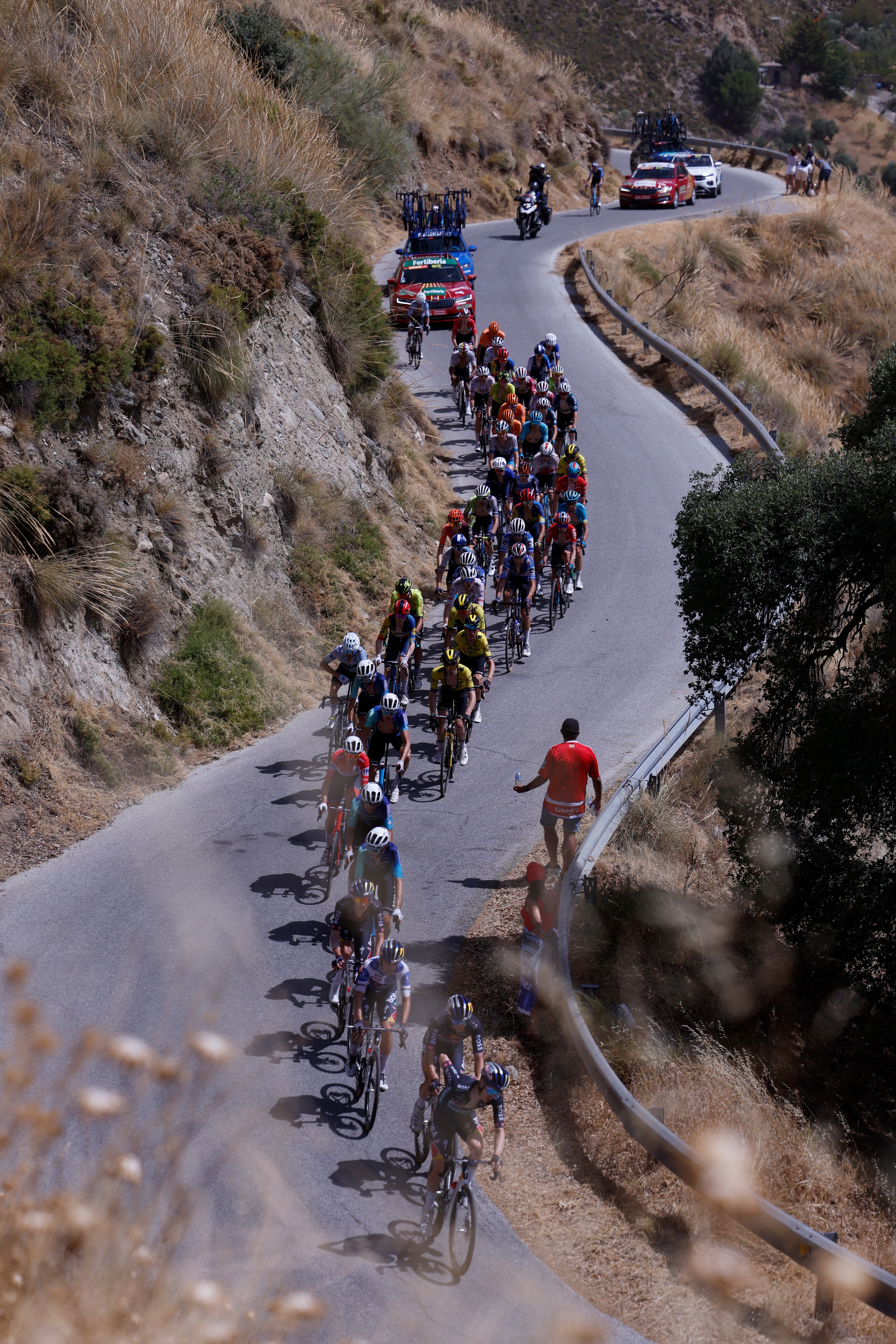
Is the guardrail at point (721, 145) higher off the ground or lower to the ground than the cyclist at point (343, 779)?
higher

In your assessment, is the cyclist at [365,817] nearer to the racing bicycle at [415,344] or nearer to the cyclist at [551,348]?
the cyclist at [551,348]

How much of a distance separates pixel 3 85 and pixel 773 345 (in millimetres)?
24562

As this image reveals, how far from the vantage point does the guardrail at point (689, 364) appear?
76.0ft

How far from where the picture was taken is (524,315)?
31844mm

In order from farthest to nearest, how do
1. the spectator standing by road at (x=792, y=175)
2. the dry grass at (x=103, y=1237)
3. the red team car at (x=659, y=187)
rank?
the spectator standing by road at (x=792, y=175) → the red team car at (x=659, y=187) → the dry grass at (x=103, y=1237)

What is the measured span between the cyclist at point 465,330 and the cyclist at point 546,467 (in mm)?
6119

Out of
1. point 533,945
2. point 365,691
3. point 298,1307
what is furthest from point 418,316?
point 298,1307

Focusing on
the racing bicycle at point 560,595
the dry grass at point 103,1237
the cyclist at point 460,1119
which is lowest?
the racing bicycle at point 560,595

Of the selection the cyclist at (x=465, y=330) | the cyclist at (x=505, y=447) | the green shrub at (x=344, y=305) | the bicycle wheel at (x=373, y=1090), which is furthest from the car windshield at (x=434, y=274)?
the bicycle wheel at (x=373, y=1090)

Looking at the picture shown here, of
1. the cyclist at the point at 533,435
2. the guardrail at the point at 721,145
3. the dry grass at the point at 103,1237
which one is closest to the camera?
the dry grass at the point at 103,1237

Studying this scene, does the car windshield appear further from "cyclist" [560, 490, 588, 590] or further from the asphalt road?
"cyclist" [560, 490, 588, 590]

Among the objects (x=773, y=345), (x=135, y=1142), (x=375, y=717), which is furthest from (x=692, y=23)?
(x=135, y=1142)

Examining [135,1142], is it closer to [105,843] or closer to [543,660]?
[105,843]

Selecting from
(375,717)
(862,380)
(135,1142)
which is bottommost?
(862,380)
